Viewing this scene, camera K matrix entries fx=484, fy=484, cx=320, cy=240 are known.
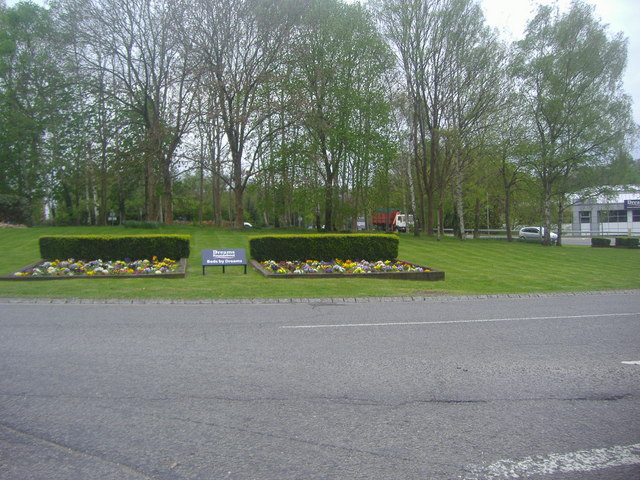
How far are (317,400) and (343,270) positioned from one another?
1178 cm

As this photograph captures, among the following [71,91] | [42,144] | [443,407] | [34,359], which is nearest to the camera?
[443,407]

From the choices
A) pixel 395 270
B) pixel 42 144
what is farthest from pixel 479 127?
pixel 42 144

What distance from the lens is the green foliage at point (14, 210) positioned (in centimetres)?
3581

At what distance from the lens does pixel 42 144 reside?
1527 inches

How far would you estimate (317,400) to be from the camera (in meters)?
4.78

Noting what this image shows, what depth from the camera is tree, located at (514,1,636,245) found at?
1357 inches

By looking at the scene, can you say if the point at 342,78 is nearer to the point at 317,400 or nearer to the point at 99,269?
the point at 99,269

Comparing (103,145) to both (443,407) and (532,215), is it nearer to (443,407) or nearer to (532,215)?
(443,407)

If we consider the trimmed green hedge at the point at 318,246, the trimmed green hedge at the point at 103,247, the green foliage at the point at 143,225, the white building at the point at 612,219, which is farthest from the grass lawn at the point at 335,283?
the white building at the point at 612,219

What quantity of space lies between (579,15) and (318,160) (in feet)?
70.2

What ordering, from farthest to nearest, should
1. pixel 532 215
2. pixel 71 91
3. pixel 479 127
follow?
pixel 532 215
pixel 479 127
pixel 71 91

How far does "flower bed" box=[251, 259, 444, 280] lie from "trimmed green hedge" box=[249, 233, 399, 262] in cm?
95

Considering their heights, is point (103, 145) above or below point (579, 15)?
below

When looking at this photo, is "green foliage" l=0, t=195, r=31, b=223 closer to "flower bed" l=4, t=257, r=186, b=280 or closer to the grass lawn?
the grass lawn
